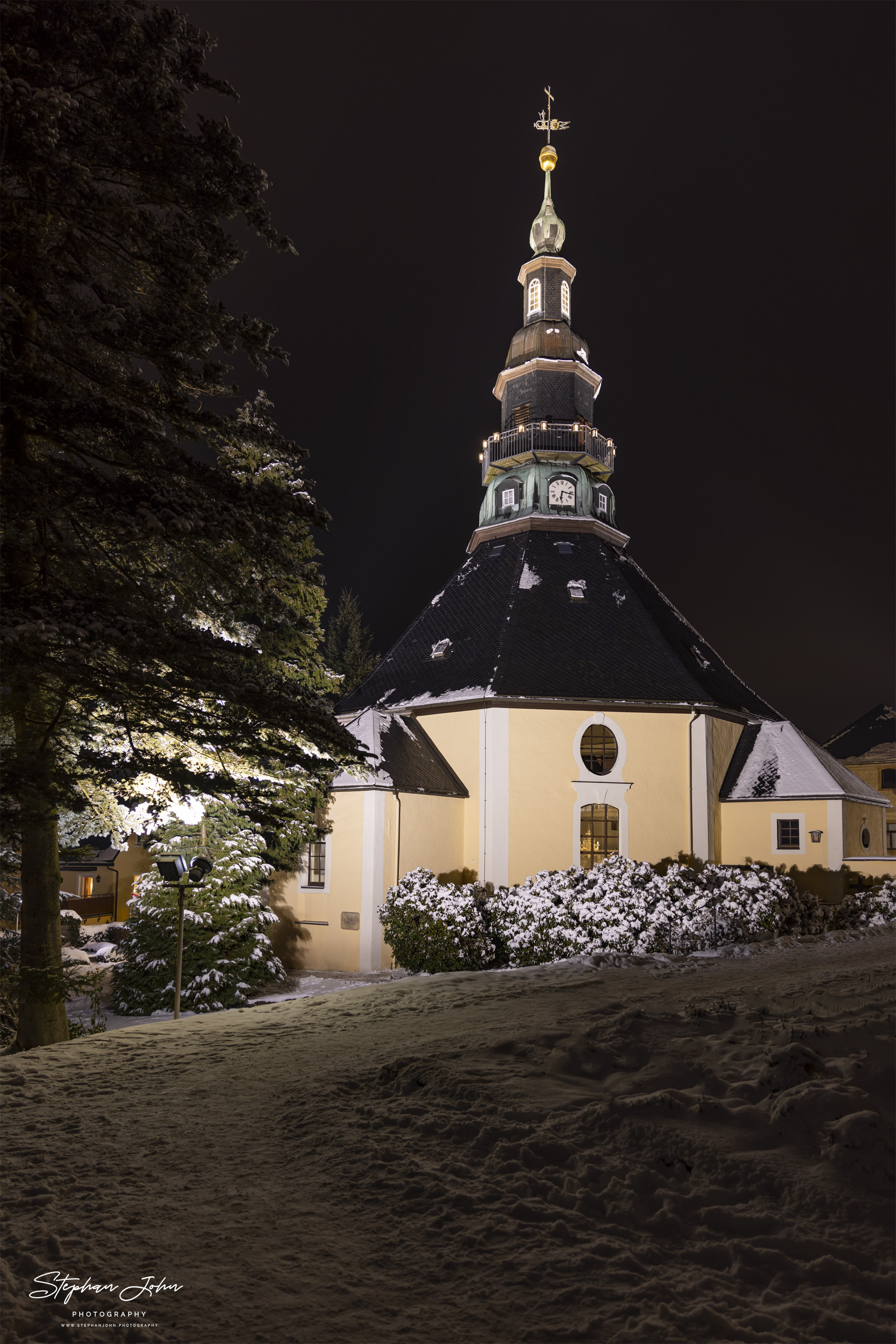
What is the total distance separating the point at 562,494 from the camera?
28.0m

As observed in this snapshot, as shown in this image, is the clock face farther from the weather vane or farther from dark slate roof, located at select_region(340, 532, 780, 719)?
the weather vane

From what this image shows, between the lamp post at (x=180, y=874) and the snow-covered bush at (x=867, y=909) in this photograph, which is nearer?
the lamp post at (x=180, y=874)

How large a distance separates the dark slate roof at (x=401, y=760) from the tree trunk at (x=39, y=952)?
978 centimetres

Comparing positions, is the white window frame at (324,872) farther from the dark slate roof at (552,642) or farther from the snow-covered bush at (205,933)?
the dark slate roof at (552,642)

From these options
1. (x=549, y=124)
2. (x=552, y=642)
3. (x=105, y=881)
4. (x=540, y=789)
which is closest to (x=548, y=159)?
(x=549, y=124)

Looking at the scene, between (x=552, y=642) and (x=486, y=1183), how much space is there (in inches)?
744

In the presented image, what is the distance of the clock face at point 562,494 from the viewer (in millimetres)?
27891

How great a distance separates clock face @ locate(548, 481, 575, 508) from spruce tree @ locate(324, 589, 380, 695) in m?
19.3

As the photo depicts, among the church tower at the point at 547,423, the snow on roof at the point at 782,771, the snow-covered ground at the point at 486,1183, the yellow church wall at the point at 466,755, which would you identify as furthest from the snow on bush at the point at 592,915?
the church tower at the point at 547,423

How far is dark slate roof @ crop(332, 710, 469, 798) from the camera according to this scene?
1936 cm

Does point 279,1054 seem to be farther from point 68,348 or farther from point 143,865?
point 143,865

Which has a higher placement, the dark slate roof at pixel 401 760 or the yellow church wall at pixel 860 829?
the dark slate roof at pixel 401 760

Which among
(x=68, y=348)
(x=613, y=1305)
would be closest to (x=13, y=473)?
(x=68, y=348)

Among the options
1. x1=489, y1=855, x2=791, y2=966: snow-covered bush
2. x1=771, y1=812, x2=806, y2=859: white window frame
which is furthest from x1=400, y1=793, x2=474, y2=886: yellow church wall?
x1=771, y1=812, x2=806, y2=859: white window frame
